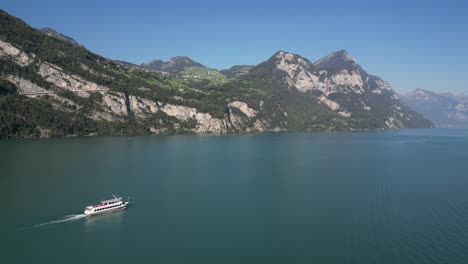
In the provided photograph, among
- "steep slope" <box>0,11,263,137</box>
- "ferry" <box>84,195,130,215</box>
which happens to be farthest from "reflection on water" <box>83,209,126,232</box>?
"steep slope" <box>0,11,263,137</box>

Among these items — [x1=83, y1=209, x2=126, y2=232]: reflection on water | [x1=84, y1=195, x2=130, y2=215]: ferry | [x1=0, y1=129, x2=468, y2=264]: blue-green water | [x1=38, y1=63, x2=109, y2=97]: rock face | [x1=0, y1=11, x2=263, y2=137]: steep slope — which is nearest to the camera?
[x1=0, y1=129, x2=468, y2=264]: blue-green water

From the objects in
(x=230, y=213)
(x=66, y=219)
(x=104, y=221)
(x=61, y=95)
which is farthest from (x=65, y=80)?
(x=230, y=213)

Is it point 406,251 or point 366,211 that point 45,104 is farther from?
point 406,251

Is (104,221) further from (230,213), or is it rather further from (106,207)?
(230,213)

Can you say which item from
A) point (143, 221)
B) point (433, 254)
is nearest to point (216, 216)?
point (143, 221)

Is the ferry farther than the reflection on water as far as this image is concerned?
Yes

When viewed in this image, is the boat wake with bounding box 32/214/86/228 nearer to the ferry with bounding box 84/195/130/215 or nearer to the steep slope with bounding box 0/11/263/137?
the ferry with bounding box 84/195/130/215
